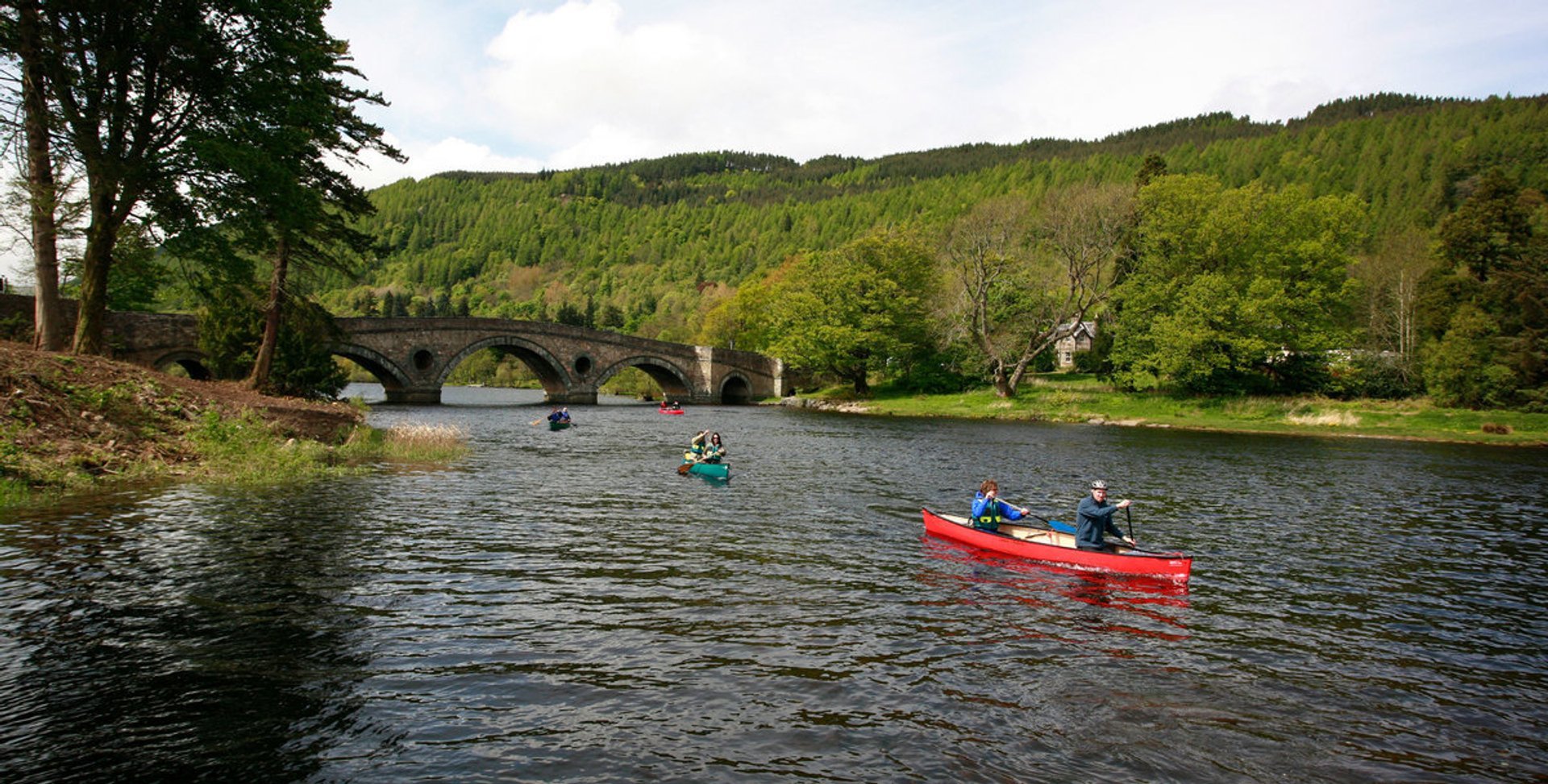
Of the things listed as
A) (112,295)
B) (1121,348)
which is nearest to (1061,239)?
(1121,348)

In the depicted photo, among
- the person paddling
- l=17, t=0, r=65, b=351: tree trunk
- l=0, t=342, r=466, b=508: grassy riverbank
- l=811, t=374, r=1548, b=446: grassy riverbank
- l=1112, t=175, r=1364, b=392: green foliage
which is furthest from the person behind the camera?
l=1112, t=175, r=1364, b=392: green foliage

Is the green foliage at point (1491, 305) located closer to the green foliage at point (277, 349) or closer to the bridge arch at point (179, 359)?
the green foliage at point (277, 349)

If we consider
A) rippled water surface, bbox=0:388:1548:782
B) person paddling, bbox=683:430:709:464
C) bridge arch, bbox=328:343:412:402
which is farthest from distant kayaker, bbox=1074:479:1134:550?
bridge arch, bbox=328:343:412:402

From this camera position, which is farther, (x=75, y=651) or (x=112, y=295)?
(x=112, y=295)

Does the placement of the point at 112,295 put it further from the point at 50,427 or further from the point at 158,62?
the point at 50,427

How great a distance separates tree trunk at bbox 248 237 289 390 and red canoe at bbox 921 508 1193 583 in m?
27.1

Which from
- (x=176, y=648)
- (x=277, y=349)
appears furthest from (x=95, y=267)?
(x=176, y=648)

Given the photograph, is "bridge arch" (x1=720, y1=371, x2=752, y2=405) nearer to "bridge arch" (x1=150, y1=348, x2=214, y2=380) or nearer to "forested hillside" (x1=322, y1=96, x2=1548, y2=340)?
"forested hillside" (x1=322, y1=96, x2=1548, y2=340)

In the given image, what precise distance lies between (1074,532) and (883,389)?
54539 mm

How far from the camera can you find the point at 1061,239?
172 feet

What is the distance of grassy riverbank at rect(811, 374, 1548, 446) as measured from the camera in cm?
4066

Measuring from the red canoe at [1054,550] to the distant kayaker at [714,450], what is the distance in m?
8.74

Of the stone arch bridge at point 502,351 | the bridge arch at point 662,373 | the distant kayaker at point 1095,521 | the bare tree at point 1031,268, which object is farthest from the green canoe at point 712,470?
the bridge arch at point 662,373

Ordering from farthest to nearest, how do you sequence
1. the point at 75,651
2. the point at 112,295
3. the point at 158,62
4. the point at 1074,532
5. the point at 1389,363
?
the point at 1389,363, the point at 112,295, the point at 158,62, the point at 1074,532, the point at 75,651
